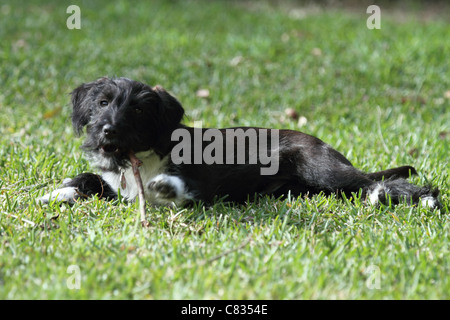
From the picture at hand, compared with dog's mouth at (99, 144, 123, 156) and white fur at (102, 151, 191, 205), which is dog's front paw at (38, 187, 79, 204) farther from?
dog's mouth at (99, 144, 123, 156)

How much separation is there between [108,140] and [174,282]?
3.66 ft

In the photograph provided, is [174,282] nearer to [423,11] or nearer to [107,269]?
[107,269]

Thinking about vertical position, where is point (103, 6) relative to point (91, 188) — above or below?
above

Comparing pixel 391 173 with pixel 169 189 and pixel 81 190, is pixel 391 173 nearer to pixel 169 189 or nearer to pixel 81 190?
pixel 169 189

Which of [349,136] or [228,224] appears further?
[349,136]

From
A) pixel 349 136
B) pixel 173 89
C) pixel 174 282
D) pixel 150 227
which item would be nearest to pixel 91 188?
pixel 150 227

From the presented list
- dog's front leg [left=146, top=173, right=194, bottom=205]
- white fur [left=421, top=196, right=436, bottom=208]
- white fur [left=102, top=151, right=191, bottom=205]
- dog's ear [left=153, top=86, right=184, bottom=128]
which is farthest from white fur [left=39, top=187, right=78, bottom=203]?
white fur [left=421, top=196, right=436, bottom=208]

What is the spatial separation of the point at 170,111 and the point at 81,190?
0.86 metres

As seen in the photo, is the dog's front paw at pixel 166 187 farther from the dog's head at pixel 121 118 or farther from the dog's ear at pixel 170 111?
the dog's ear at pixel 170 111

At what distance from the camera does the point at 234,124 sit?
6.13 m

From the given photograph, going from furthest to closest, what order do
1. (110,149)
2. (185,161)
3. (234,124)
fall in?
(234,124), (185,161), (110,149)

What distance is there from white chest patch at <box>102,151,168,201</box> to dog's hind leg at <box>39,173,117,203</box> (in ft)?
0.45

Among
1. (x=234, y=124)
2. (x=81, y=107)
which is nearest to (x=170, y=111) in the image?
(x=81, y=107)

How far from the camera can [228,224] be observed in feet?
11.8
